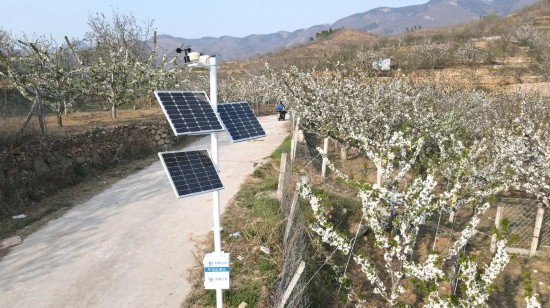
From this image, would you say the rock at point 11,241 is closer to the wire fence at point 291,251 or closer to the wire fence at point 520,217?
the wire fence at point 291,251

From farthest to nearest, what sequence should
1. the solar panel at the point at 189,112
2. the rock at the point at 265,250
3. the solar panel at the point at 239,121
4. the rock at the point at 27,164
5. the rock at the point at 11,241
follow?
the rock at the point at 27,164 < the rock at the point at 11,241 < the rock at the point at 265,250 < the solar panel at the point at 239,121 < the solar panel at the point at 189,112

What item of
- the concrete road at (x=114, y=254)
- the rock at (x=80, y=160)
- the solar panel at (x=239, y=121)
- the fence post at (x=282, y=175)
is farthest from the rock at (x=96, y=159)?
the solar panel at (x=239, y=121)

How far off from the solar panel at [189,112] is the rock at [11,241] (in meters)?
6.37

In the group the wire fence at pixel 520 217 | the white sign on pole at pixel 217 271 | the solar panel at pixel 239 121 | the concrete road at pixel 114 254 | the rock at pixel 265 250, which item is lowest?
the wire fence at pixel 520 217

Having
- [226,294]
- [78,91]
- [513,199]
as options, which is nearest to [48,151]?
[78,91]

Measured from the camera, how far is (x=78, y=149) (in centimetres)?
1445

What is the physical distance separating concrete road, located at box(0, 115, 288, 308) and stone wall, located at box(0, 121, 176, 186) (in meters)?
2.21

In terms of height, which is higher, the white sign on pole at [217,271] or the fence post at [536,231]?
the white sign on pole at [217,271]

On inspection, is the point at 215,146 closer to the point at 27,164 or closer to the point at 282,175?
the point at 282,175

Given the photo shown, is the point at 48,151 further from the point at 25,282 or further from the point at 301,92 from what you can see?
the point at 301,92

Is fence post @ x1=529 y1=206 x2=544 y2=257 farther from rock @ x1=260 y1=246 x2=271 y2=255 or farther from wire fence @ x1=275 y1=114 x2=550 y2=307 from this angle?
rock @ x1=260 y1=246 x2=271 y2=255

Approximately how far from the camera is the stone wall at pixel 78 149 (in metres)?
12.1

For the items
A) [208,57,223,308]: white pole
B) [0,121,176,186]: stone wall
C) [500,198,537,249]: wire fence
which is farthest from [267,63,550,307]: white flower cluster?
[0,121,176,186]: stone wall

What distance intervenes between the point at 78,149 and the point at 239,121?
33.8ft
